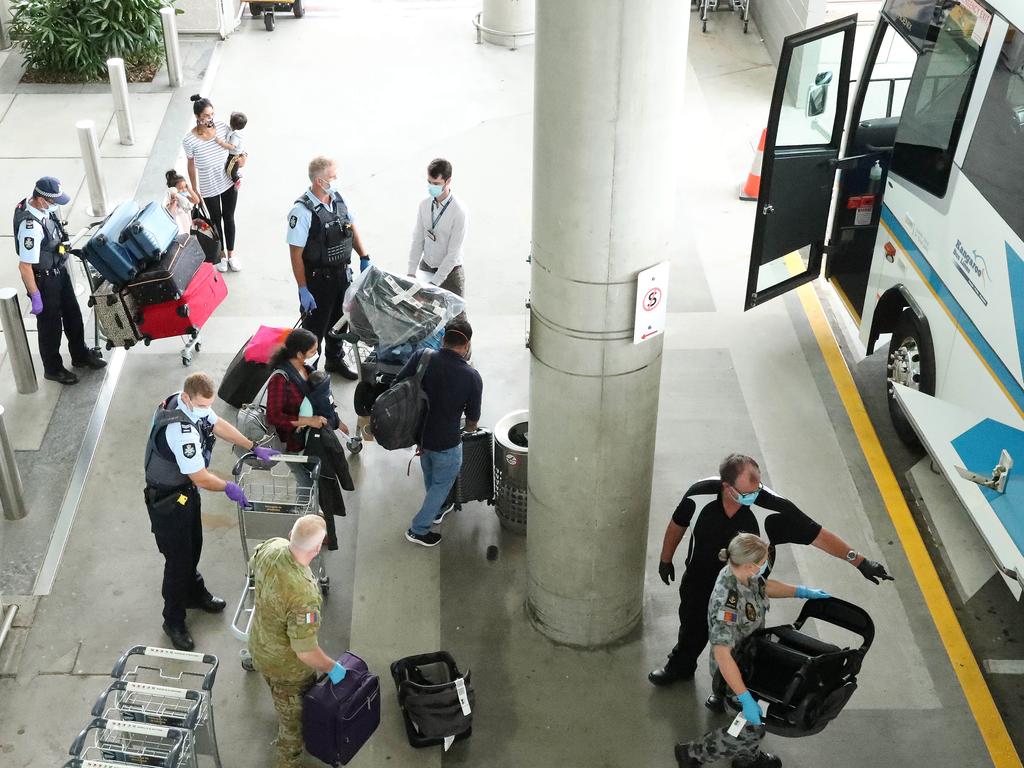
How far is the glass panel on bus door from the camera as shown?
8.84 meters

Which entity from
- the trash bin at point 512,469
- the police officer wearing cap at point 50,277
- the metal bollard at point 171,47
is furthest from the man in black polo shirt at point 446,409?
the metal bollard at point 171,47

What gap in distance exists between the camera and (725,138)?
1350 centimetres

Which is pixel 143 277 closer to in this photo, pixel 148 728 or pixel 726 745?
pixel 148 728

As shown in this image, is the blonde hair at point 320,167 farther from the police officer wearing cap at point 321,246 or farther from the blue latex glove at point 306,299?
the blue latex glove at point 306,299

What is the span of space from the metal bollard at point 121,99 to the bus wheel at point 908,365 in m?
8.54

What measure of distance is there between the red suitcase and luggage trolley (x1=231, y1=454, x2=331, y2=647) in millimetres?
2255

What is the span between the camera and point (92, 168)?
11523 mm

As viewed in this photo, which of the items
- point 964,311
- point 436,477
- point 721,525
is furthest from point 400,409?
point 964,311

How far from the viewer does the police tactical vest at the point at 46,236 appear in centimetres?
875

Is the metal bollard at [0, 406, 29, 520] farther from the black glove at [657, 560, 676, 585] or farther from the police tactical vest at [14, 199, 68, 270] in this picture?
the black glove at [657, 560, 676, 585]

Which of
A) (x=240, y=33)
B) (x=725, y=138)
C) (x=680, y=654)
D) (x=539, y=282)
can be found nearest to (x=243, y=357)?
(x=539, y=282)

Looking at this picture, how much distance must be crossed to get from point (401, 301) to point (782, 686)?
3.79 m

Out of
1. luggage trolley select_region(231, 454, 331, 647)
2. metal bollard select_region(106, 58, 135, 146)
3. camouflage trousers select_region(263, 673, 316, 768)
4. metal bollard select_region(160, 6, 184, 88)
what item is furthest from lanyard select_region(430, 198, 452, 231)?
metal bollard select_region(160, 6, 184, 88)

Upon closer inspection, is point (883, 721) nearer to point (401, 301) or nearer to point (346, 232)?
point (401, 301)
